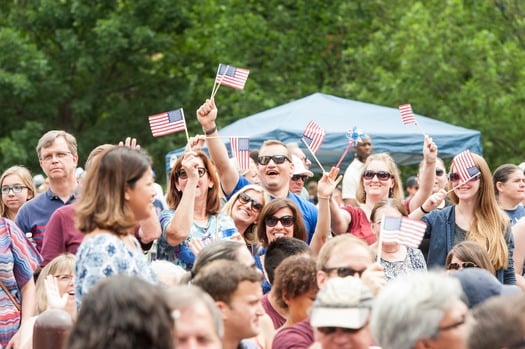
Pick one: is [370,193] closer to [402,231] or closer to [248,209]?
[248,209]

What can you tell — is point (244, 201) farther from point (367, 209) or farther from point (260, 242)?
point (367, 209)

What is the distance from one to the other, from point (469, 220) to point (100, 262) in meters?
4.31

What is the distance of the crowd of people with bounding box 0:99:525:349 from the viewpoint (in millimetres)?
4223

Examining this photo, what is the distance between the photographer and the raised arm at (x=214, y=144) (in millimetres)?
8125

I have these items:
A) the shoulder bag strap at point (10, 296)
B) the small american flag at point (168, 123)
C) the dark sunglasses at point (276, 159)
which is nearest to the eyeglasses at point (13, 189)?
the small american flag at point (168, 123)

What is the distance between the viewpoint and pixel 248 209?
26.0 ft

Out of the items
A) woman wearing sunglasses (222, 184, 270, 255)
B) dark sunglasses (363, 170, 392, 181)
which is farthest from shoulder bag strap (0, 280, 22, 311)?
dark sunglasses (363, 170, 392, 181)

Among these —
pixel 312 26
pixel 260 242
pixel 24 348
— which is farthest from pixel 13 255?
pixel 312 26

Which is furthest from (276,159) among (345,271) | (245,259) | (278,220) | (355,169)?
(355,169)

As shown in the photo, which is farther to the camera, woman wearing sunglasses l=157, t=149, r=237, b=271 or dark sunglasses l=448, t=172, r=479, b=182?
dark sunglasses l=448, t=172, r=479, b=182

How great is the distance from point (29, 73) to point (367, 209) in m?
18.9

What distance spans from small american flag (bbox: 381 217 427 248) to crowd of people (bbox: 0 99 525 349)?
0.18 ft

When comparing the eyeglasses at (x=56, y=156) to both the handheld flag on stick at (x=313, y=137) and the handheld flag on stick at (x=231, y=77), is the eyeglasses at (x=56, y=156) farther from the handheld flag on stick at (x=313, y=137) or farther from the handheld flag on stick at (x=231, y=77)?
the handheld flag on stick at (x=313, y=137)

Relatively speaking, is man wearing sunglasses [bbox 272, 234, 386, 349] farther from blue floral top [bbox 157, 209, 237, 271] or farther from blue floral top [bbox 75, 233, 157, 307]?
blue floral top [bbox 157, 209, 237, 271]
